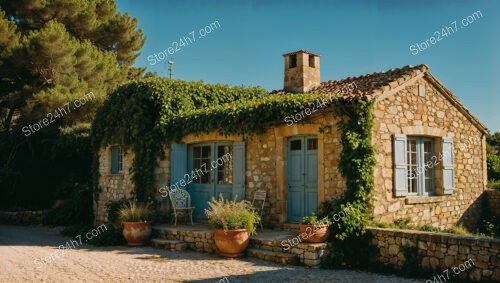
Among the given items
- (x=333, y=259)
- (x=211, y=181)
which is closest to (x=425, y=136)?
(x=333, y=259)

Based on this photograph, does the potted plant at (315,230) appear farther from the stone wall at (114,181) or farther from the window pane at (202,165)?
the stone wall at (114,181)

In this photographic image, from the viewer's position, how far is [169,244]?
907cm

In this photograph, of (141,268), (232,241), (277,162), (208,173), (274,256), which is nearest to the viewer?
(141,268)

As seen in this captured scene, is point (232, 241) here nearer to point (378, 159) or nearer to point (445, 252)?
point (378, 159)

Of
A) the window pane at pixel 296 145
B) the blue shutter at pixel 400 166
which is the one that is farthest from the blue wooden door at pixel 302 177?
the blue shutter at pixel 400 166

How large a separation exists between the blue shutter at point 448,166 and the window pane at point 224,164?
4.95m

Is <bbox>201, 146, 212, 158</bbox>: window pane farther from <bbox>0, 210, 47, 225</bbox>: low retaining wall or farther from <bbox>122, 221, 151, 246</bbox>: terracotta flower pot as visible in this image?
<bbox>0, 210, 47, 225</bbox>: low retaining wall

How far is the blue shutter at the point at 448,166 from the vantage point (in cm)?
999

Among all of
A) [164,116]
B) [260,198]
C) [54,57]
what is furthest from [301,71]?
[54,57]

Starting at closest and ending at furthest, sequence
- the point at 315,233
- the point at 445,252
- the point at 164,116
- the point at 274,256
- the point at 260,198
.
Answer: the point at 445,252 < the point at 315,233 < the point at 274,256 < the point at 260,198 < the point at 164,116

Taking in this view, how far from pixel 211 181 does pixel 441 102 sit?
5.89 meters

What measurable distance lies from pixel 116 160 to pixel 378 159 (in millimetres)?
7844

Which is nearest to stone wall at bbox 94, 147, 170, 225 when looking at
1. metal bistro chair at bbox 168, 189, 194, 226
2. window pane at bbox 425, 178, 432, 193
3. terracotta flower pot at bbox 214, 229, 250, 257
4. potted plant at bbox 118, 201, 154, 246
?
metal bistro chair at bbox 168, 189, 194, 226

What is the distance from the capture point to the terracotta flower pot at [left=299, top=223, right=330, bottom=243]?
730 centimetres
